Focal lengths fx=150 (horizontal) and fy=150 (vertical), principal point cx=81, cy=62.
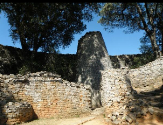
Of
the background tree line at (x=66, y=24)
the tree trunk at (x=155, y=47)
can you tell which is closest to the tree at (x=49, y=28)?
the background tree line at (x=66, y=24)

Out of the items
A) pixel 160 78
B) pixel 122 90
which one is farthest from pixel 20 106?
pixel 160 78

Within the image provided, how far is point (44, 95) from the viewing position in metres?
8.58

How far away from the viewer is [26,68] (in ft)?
41.2

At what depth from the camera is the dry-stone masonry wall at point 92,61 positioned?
12461 millimetres

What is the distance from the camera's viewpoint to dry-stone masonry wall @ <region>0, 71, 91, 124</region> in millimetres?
7978

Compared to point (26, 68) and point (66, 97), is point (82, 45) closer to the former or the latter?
point (26, 68)

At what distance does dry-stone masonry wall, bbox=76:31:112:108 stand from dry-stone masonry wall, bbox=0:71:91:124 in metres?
2.91

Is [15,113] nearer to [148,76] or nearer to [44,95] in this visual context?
[44,95]

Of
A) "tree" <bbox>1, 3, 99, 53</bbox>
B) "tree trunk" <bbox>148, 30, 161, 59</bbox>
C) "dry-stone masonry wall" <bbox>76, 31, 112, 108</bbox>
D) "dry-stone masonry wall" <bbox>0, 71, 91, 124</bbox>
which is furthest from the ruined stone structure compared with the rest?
"tree" <bbox>1, 3, 99, 53</bbox>

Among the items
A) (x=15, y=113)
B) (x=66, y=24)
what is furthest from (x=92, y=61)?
(x=15, y=113)

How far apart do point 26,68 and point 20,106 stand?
5.96 meters

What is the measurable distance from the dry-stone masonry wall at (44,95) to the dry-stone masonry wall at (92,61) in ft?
9.54

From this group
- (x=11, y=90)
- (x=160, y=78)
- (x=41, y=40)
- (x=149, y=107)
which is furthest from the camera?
(x=41, y=40)

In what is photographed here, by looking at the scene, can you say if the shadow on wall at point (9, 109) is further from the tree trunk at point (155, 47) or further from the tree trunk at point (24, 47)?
the tree trunk at point (155, 47)
